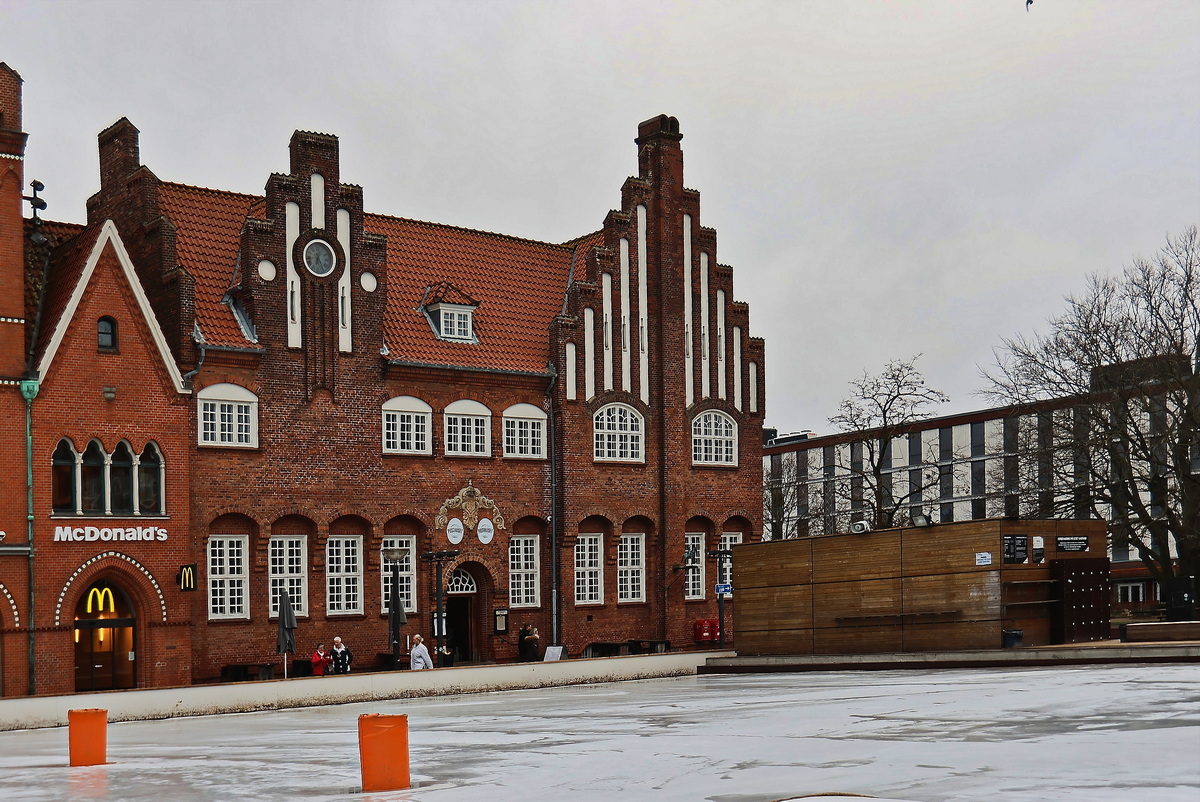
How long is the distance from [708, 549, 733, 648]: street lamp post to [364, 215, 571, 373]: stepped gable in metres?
8.36

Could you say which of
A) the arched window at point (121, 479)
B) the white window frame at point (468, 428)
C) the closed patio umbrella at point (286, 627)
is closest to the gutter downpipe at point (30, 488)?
the arched window at point (121, 479)

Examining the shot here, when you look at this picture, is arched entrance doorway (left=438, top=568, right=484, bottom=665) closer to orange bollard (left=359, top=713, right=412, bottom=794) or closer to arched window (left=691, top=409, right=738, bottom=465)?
arched window (left=691, top=409, right=738, bottom=465)

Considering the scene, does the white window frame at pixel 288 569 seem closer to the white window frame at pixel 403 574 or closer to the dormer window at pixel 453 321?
the white window frame at pixel 403 574

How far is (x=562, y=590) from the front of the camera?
45.3 meters

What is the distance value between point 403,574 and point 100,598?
8.95 meters

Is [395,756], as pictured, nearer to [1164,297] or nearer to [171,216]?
[171,216]

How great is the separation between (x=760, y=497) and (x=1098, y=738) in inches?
1353

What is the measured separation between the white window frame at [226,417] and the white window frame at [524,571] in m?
9.19

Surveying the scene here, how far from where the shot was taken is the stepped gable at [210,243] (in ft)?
130

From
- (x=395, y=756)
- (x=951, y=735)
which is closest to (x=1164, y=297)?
(x=951, y=735)

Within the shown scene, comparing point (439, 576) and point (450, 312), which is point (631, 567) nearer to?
point (439, 576)

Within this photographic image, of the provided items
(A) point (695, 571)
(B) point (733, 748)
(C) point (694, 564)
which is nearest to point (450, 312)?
(C) point (694, 564)

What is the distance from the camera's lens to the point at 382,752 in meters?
15.8

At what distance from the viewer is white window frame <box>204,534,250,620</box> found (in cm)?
3872
